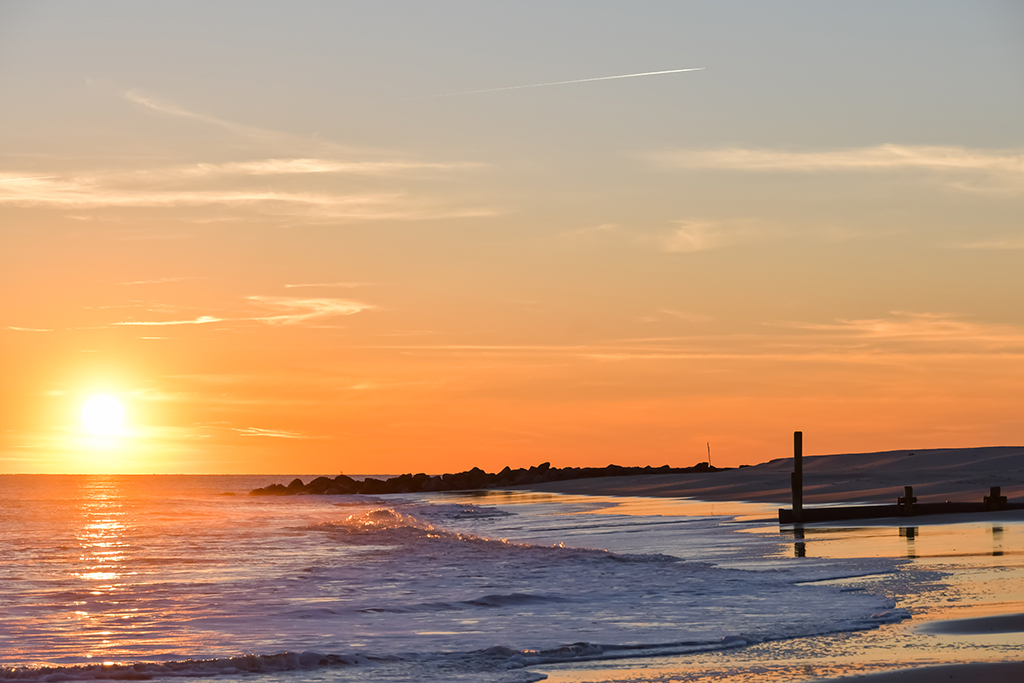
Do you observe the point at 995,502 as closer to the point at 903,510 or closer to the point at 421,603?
the point at 903,510

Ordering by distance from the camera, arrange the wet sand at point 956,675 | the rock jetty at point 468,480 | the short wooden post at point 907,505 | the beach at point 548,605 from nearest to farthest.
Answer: the wet sand at point 956,675 < the beach at point 548,605 < the short wooden post at point 907,505 < the rock jetty at point 468,480

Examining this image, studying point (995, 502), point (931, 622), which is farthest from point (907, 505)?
point (931, 622)

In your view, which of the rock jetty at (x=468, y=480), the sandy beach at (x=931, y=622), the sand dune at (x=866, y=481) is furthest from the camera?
the rock jetty at (x=468, y=480)

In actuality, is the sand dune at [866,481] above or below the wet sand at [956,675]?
above

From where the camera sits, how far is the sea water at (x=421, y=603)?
1234 centimetres

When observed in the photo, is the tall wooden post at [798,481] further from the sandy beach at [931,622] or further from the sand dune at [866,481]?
the sand dune at [866,481]

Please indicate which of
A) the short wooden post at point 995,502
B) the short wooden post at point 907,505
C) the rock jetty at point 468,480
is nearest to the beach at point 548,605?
the short wooden post at point 995,502

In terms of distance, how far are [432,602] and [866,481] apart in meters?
37.7

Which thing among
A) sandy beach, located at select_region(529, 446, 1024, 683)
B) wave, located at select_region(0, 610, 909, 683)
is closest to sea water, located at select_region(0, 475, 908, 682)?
wave, located at select_region(0, 610, 909, 683)

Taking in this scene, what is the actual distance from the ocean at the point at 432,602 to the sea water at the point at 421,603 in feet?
0.17

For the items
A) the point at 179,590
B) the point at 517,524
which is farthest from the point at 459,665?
the point at 517,524

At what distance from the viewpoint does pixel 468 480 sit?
363 ft

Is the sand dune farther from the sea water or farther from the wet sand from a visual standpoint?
the wet sand

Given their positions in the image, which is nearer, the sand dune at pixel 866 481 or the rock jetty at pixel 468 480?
the sand dune at pixel 866 481
